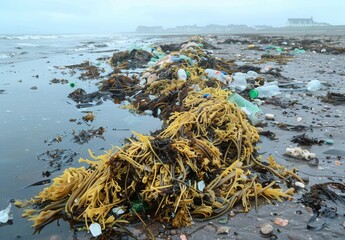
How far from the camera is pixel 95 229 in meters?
→ 2.28

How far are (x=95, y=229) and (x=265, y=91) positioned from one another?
5.28 metres

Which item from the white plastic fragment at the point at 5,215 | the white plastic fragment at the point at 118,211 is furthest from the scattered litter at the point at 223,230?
the white plastic fragment at the point at 5,215

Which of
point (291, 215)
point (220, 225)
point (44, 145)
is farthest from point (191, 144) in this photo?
point (44, 145)

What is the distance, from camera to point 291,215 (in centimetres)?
245

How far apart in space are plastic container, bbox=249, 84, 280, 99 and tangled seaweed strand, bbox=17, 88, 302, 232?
3.43 m

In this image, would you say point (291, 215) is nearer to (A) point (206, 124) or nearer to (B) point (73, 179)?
(A) point (206, 124)

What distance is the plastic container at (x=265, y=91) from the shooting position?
6303 mm

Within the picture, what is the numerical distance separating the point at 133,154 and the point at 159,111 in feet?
9.10

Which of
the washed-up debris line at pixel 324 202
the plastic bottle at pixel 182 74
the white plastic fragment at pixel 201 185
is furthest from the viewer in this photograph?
the plastic bottle at pixel 182 74

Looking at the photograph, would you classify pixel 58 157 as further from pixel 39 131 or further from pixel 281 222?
pixel 281 222

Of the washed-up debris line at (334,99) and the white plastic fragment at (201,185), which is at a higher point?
the white plastic fragment at (201,185)

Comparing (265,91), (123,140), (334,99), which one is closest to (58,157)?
(123,140)

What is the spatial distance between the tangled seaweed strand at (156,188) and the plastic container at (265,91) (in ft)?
11.2

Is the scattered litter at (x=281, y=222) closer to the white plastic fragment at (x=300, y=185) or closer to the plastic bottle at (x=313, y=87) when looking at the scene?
the white plastic fragment at (x=300, y=185)
